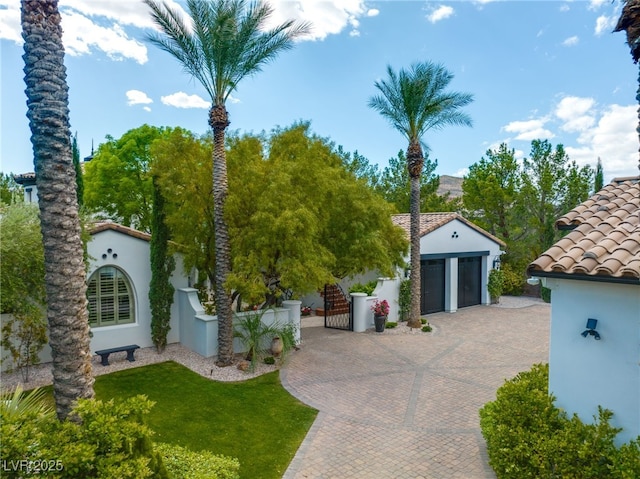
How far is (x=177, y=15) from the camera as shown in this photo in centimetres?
1216

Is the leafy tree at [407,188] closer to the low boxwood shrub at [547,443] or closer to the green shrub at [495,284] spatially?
the green shrub at [495,284]

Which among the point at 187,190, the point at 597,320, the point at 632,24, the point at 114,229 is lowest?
the point at 597,320

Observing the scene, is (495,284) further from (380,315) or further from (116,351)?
(116,351)

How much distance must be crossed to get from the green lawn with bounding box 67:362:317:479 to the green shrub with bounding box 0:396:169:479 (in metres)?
2.96

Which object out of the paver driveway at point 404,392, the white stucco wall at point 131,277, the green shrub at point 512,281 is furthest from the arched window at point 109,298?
the green shrub at point 512,281

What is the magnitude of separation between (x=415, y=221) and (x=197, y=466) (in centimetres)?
1485

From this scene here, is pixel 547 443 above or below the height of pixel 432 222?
below

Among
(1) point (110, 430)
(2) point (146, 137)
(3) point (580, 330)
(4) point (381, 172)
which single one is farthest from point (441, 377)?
(4) point (381, 172)

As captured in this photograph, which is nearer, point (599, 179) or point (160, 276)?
point (160, 276)

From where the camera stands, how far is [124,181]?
25.0m

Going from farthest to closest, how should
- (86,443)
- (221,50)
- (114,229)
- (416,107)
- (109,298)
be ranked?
(416,107)
(109,298)
(114,229)
(221,50)
(86,443)

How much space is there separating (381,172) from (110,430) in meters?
37.3

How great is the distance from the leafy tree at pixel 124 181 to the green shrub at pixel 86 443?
21.3m

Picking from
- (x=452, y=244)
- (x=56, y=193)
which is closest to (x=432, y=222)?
(x=452, y=244)
